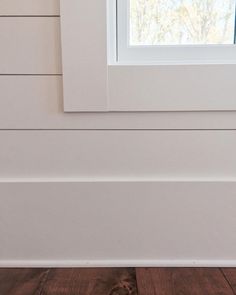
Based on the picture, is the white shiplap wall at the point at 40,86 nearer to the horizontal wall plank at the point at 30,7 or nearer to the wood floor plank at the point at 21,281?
the horizontal wall plank at the point at 30,7

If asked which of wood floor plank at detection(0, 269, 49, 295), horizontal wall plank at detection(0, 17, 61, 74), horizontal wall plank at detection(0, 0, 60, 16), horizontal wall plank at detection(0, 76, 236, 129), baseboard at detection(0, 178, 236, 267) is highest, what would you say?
horizontal wall plank at detection(0, 0, 60, 16)

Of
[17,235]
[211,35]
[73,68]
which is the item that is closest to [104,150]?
[73,68]

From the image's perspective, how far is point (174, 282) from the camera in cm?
80

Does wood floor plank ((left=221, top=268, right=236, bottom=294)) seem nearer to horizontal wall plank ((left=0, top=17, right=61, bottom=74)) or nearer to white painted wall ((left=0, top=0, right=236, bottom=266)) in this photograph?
white painted wall ((left=0, top=0, right=236, bottom=266))

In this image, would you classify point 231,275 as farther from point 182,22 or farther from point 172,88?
point 182,22

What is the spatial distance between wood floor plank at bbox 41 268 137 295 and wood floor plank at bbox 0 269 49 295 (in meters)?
0.02

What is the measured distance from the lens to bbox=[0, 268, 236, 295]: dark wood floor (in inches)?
30.0

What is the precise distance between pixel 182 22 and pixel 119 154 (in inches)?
16.5

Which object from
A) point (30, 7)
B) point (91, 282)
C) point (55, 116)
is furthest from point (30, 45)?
point (91, 282)

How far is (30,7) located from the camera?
80 centimetres

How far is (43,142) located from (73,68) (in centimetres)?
22

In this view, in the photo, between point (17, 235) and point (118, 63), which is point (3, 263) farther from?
point (118, 63)

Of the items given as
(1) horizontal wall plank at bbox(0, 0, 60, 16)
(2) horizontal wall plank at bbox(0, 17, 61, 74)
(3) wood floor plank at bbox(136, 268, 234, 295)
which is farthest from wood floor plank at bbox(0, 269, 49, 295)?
(1) horizontal wall plank at bbox(0, 0, 60, 16)

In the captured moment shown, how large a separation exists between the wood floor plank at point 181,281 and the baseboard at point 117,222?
0.09 feet
